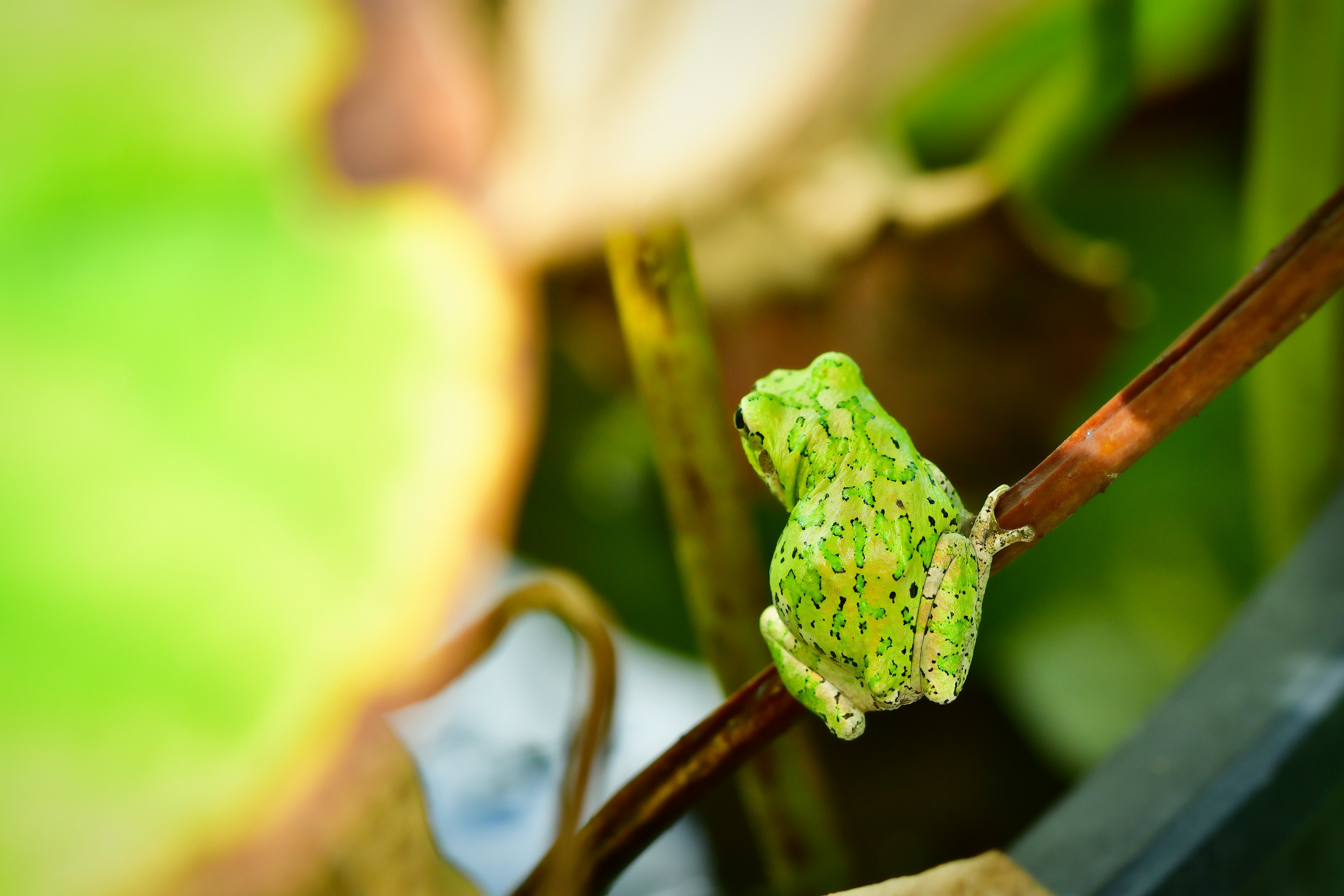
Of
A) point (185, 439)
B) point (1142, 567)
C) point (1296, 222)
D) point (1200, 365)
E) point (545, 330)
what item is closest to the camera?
point (1200, 365)

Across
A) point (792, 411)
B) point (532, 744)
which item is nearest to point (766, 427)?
point (792, 411)

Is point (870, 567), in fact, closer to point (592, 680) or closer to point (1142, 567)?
point (592, 680)

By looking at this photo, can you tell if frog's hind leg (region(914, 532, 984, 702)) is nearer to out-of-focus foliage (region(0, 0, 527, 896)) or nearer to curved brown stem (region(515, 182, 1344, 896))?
curved brown stem (region(515, 182, 1344, 896))


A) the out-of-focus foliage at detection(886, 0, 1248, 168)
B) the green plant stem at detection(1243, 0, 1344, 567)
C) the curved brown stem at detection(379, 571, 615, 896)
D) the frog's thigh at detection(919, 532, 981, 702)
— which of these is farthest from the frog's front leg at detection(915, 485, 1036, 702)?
the out-of-focus foliage at detection(886, 0, 1248, 168)

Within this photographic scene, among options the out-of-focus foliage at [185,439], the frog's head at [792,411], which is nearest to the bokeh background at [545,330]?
the out-of-focus foliage at [185,439]

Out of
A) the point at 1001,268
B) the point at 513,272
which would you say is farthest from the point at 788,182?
the point at 513,272

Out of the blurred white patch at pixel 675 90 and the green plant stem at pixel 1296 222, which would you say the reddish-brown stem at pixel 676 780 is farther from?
the green plant stem at pixel 1296 222

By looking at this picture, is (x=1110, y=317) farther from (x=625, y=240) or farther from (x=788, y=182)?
(x=625, y=240)
